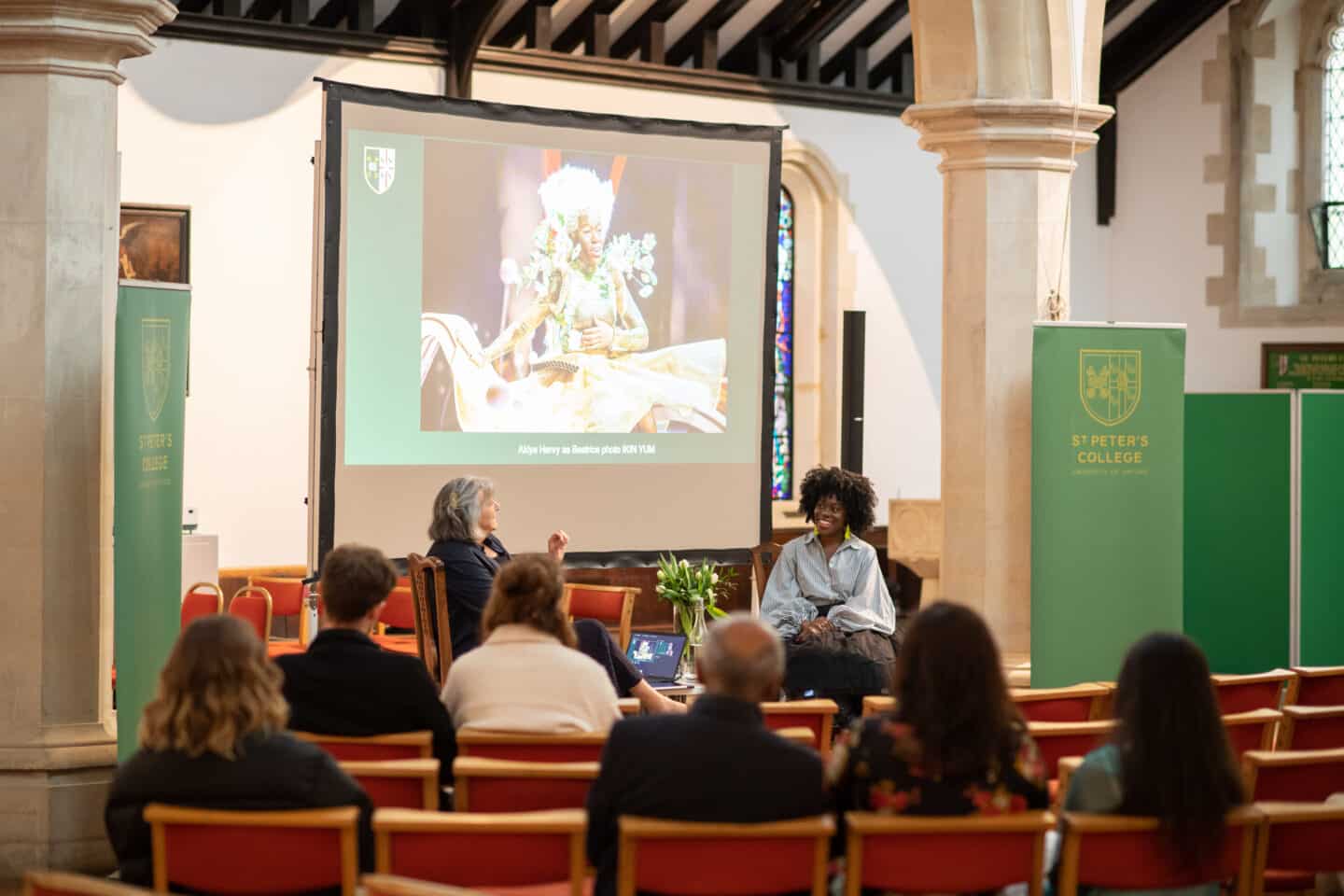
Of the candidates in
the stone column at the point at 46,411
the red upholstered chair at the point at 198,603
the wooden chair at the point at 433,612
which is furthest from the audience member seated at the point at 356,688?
the red upholstered chair at the point at 198,603

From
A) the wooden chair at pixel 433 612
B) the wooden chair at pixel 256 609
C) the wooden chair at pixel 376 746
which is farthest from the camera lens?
the wooden chair at pixel 256 609

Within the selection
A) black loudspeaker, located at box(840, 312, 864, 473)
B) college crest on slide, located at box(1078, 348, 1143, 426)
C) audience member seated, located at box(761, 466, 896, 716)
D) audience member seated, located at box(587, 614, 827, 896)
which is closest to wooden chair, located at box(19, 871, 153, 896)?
audience member seated, located at box(587, 614, 827, 896)

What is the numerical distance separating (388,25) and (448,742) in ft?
24.7

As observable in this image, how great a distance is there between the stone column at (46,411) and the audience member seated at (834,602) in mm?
2517

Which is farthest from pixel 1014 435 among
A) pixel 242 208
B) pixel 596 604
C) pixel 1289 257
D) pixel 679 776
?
pixel 1289 257

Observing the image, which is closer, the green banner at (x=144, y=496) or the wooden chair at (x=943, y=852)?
the wooden chair at (x=943, y=852)

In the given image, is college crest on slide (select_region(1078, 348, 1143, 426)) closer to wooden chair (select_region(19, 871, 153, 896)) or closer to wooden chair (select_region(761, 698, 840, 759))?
wooden chair (select_region(761, 698, 840, 759))

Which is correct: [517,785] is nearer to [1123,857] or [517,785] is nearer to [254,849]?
[254,849]

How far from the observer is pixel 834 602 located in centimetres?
622

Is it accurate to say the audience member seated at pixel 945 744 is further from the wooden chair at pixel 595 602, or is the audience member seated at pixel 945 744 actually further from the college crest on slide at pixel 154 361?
the wooden chair at pixel 595 602

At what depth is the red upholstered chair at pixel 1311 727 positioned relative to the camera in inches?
164

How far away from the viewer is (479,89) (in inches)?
406

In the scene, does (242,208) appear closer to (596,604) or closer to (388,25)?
(388,25)

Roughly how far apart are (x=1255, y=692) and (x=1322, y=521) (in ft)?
12.4
